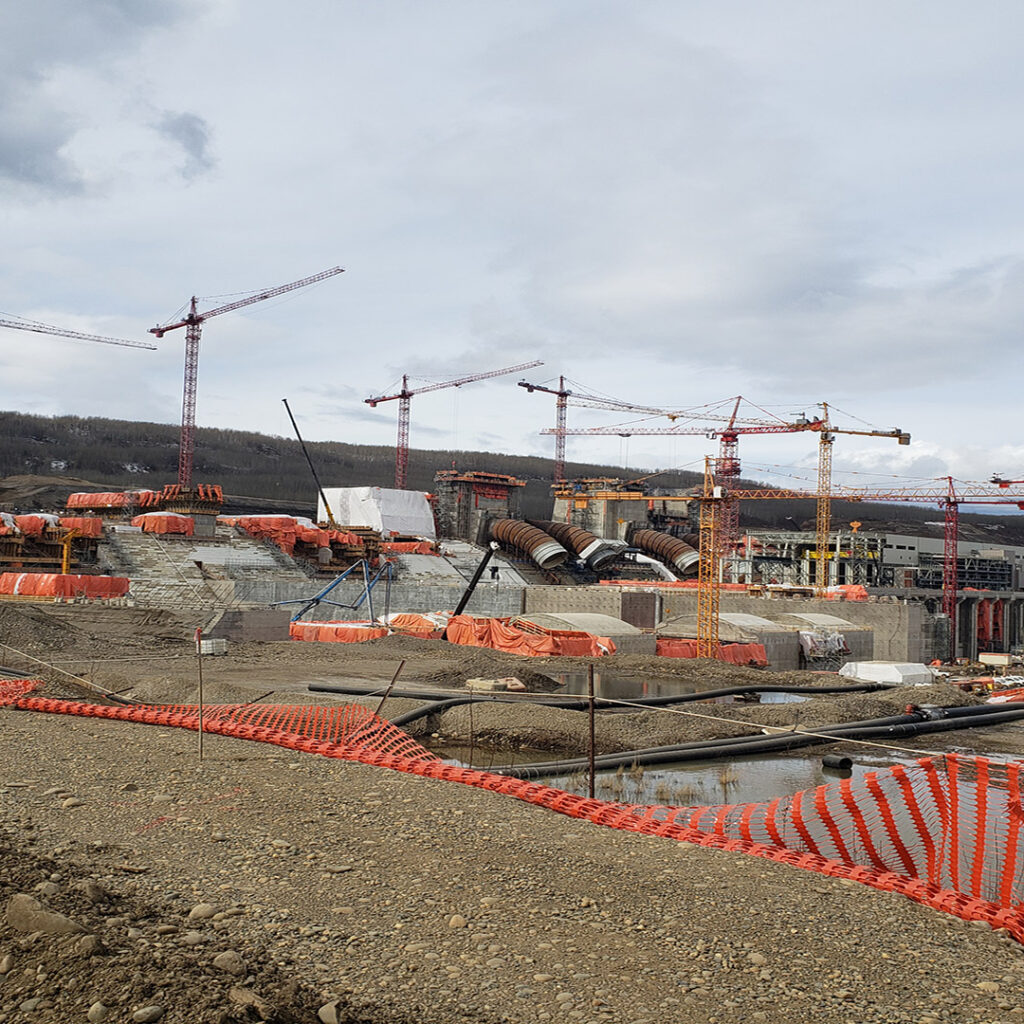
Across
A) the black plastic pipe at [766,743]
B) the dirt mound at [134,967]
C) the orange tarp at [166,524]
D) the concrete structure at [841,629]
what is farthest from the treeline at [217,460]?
the dirt mound at [134,967]

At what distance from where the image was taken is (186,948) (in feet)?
16.1

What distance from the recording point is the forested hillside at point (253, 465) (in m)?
128

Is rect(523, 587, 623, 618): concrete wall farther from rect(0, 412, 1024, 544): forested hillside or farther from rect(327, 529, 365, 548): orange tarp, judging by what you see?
rect(0, 412, 1024, 544): forested hillside

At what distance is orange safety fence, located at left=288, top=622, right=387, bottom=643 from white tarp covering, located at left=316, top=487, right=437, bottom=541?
105 ft

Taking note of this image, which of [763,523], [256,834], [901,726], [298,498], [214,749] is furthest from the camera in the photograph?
[763,523]

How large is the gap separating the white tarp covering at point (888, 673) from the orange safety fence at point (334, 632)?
16137 mm

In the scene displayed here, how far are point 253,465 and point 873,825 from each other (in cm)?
15472

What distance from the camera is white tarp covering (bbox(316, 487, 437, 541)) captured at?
69125 mm

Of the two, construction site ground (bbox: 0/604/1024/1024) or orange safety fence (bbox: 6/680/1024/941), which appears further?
orange safety fence (bbox: 6/680/1024/941)

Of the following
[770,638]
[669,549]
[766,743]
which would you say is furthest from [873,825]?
[669,549]

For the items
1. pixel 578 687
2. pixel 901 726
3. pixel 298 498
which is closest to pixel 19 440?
pixel 298 498

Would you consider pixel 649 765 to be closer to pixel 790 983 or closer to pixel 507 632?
pixel 790 983

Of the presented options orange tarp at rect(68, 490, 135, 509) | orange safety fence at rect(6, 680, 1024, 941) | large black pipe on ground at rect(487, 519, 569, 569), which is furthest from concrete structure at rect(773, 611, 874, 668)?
orange tarp at rect(68, 490, 135, 509)

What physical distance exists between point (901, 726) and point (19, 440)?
138 metres
